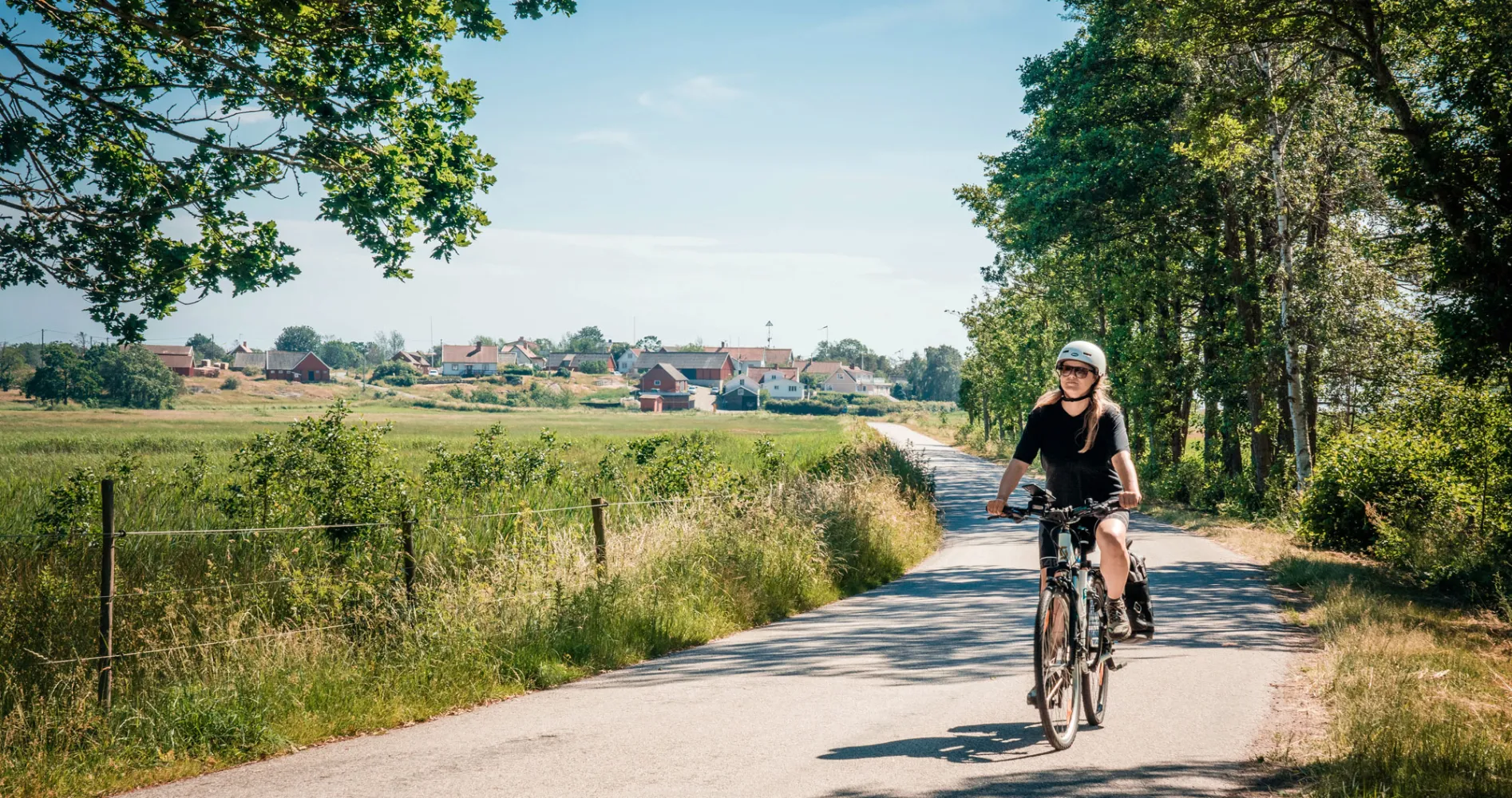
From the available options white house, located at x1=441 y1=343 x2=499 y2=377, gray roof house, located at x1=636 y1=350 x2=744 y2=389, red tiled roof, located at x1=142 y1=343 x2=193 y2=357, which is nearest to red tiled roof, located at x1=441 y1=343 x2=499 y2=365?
white house, located at x1=441 y1=343 x2=499 y2=377

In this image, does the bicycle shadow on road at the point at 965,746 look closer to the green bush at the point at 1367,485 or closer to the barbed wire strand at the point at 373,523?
the barbed wire strand at the point at 373,523

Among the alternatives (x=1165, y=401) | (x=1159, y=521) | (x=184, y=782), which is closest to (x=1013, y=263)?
(x=1165, y=401)

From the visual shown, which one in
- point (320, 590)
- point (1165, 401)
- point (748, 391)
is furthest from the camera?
point (748, 391)

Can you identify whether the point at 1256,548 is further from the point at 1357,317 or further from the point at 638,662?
the point at 638,662

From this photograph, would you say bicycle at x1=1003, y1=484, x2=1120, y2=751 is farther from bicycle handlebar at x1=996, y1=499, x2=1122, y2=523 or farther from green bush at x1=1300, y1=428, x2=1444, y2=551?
green bush at x1=1300, y1=428, x2=1444, y2=551

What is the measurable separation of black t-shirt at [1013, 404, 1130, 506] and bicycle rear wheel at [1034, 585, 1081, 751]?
67 centimetres

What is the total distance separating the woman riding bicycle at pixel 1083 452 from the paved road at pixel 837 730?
3.33 ft

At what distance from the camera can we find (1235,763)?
5512 millimetres

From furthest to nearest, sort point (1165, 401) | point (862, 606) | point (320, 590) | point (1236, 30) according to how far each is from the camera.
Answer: point (1165, 401)
point (1236, 30)
point (862, 606)
point (320, 590)

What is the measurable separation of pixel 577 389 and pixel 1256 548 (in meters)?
117

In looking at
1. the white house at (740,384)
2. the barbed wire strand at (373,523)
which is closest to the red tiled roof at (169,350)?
the barbed wire strand at (373,523)

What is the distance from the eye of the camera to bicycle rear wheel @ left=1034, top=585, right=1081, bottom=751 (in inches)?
212

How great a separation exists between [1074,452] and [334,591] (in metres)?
6.42

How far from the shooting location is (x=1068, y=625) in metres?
5.77
